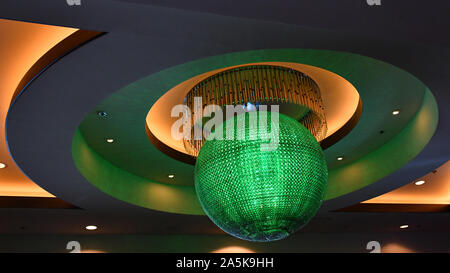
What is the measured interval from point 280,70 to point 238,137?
1.12 m

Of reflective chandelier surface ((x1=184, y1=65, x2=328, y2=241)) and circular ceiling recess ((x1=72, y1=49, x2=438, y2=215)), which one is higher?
circular ceiling recess ((x1=72, y1=49, x2=438, y2=215))

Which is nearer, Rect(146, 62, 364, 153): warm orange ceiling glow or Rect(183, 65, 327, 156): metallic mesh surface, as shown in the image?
Rect(183, 65, 327, 156): metallic mesh surface

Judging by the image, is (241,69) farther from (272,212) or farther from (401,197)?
(401,197)

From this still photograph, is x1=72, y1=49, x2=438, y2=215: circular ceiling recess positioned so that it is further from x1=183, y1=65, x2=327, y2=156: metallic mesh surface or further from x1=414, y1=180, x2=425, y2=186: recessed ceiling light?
x1=414, y1=180, x2=425, y2=186: recessed ceiling light

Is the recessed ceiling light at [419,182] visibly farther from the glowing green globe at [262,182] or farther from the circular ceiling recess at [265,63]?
the glowing green globe at [262,182]

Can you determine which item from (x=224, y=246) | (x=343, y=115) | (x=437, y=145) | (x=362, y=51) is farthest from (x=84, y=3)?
(x=224, y=246)

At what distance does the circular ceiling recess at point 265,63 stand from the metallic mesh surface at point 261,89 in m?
0.08

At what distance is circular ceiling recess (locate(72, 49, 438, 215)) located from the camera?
10.6ft

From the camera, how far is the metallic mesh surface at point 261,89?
3.34 m

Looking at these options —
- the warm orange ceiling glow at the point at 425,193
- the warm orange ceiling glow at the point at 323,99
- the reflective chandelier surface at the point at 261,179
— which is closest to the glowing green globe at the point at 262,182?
the reflective chandelier surface at the point at 261,179

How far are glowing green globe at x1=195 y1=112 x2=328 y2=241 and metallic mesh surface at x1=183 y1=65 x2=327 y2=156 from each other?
2.34 ft

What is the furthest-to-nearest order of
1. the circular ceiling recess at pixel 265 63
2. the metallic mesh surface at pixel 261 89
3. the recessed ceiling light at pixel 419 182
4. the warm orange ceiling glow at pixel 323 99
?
1. the recessed ceiling light at pixel 419 182
2. the warm orange ceiling glow at pixel 323 99
3. the metallic mesh surface at pixel 261 89
4. the circular ceiling recess at pixel 265 63

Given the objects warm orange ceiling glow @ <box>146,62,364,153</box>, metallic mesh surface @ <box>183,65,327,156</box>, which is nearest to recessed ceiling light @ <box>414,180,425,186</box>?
warm orange ceiling glow @ <box>146,62,364,153</box>

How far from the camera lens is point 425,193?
623cm
